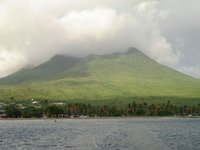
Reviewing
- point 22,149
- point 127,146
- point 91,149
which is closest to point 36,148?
point 22,149

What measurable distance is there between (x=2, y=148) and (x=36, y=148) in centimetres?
612

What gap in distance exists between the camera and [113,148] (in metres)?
82.4

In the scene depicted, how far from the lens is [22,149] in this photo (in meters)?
80.7

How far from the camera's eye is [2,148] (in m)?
82.6

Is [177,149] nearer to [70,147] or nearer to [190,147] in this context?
[190,147]

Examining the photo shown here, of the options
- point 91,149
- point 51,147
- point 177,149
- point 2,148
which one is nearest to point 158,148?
point 177,149

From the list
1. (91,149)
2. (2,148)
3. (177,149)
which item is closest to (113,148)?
(91,149)

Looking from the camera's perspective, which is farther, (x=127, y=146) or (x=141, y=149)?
(x=127, y=146)

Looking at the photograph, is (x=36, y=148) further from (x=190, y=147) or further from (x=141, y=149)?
(x=190, y=147)

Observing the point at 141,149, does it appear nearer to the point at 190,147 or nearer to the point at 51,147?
the point at 190,147

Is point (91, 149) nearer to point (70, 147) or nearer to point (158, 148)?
point (70, 147)

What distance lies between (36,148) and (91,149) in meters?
9.99

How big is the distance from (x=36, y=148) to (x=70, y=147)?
6243 millimetres

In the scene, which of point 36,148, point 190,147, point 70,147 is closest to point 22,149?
point 36,148
